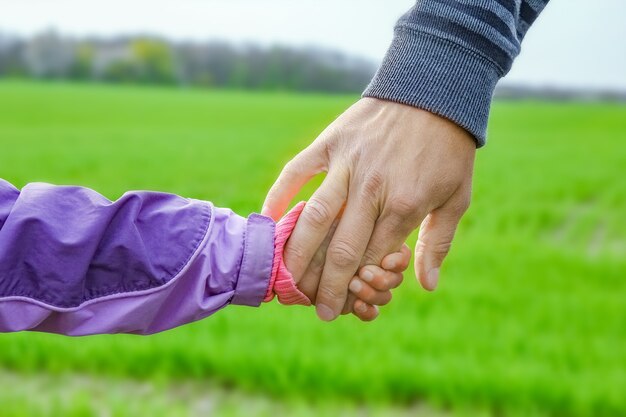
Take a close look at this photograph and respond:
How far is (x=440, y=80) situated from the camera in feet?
4.54

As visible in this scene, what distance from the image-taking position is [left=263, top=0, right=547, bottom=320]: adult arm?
138cm

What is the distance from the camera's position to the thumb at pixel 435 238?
4.88 ft

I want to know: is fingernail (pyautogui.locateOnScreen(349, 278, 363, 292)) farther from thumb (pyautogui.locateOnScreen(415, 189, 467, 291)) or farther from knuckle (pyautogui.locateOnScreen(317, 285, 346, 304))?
thumb (pyautogui.locateOnScreen(415, 189, 467, 291))

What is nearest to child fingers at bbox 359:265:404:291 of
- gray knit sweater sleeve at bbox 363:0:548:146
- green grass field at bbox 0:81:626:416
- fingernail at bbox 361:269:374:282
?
fingernail at bbox 361:269:374:282

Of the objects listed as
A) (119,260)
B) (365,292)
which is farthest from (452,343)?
(119,260)

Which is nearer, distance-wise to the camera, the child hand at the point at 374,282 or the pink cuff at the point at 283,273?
the pink cuff at the point at 283,273

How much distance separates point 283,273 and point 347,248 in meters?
0.13

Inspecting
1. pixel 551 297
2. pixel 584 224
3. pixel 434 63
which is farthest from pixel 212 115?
pixel 434 63

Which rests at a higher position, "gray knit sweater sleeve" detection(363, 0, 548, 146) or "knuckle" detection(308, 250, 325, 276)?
"gray knit sweater sleeve" detection(363, 0, 548, 146)

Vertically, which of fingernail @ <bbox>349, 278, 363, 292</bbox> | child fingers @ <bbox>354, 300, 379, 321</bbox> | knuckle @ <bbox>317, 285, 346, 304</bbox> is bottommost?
child fingers @ <bbox>354, 300, 379, 321</bbox>

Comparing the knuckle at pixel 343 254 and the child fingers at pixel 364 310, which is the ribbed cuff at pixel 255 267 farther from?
the child fingers at pixel 364 310

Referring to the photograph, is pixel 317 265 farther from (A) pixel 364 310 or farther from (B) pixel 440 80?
(B) pixel 440 80

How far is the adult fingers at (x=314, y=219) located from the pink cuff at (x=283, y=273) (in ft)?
0.05

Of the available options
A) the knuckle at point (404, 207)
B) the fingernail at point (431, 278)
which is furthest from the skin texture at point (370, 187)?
the fingernail at point (431, 278)
